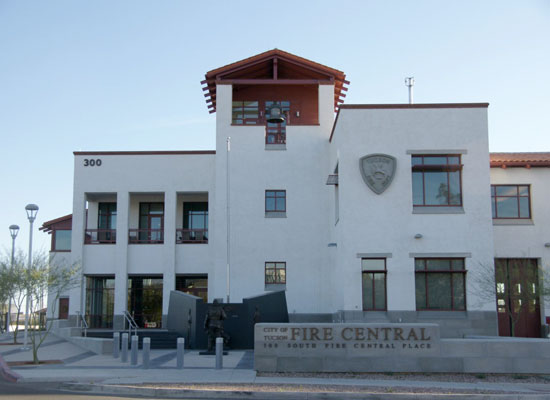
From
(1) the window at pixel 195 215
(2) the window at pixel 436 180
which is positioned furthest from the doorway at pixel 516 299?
(1) the window at pixel 195 215

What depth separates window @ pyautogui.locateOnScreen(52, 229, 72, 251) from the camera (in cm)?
4181

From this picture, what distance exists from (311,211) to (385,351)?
14.7 m

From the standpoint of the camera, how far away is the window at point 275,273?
31.4 m

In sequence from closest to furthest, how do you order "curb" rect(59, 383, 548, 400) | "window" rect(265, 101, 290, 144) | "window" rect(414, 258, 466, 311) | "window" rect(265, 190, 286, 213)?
"curb" rect(59, 383, 548, 400) < "window" rect(414, 258, 466, 311) < "window" rect(265, 190, 286, 213) < "window" rect(265, 101, 290, 144)

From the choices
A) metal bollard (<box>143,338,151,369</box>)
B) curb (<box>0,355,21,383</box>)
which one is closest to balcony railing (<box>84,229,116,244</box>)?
curb (<box>0,355,21,383</box>)

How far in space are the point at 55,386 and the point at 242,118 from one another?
21741 mm

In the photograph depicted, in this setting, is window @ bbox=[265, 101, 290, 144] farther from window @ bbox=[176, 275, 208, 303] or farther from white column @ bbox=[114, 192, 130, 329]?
window @ bbox=[176, 275, 208, 303]

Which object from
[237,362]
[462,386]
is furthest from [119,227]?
[462,386]

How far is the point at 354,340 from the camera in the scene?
17.6m

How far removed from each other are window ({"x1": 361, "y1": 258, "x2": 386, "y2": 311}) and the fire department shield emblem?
2.87m

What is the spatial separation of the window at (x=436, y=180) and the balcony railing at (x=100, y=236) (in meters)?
16.9

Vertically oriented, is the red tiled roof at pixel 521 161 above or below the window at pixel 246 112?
below

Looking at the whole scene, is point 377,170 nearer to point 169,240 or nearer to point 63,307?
point 169,240

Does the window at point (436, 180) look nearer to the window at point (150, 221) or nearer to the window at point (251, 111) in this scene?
the window at point (251, 111)
